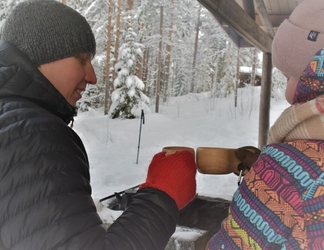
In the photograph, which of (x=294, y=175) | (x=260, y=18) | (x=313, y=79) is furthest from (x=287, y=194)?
(x=260, y=18)

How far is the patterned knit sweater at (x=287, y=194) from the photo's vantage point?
2.51 feet

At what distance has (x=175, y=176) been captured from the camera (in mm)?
1099

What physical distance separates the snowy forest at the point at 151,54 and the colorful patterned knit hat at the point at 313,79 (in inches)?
222

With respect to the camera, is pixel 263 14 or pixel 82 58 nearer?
pixel 82 58

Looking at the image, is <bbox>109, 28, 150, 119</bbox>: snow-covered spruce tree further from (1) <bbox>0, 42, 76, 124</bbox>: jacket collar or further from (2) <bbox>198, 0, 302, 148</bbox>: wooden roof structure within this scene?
(1) <bbox>0, 42, 76, 124</bbox>: jacket collar

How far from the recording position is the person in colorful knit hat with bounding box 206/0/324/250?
771 mm

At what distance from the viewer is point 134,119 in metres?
12.8

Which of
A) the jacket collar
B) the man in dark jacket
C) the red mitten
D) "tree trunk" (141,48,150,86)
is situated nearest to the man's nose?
the man in dark jacket

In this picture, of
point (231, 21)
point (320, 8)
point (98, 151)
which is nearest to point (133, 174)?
point (98, 151)

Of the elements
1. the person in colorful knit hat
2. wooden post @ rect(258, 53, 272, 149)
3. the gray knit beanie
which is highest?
the gray knit beanie

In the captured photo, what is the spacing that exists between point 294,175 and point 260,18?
5343mm

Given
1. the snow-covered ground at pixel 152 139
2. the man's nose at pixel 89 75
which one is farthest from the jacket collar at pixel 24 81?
the snow-covered ground at pixel 152 139

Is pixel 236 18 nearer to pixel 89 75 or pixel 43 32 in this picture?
pixel 89 75

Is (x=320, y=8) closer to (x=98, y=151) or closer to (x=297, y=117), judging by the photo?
(x=297, y=117)
